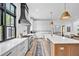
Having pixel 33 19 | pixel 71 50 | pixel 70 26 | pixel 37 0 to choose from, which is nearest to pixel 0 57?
pixel 37 0

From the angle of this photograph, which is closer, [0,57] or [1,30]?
[0,57]

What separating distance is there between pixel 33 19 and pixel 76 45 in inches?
474

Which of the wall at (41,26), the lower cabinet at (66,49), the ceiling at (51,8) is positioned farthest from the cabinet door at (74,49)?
the wall at (41,26)

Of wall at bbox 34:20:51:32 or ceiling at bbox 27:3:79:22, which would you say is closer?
ceiling at bbox 27:3:79:22

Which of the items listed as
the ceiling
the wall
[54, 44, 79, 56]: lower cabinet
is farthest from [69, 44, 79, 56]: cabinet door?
the wall

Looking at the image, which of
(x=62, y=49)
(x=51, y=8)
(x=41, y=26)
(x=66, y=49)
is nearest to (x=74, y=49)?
(x=66, y=49)

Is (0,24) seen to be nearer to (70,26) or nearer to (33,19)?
(33,19)

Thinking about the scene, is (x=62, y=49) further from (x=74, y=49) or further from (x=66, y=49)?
(x=74, y=49)

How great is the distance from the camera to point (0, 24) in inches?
138

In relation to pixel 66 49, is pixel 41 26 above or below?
above

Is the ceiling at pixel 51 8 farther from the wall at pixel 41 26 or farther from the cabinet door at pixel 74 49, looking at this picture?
the wall at pixel 41 26

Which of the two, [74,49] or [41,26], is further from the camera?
[41,26]

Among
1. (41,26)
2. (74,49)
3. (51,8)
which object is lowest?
(74,49)

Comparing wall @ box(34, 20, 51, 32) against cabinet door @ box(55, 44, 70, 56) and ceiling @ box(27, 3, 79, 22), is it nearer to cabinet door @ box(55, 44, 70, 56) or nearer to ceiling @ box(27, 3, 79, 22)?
ceiling @ box(27, 3, 79, 22)
